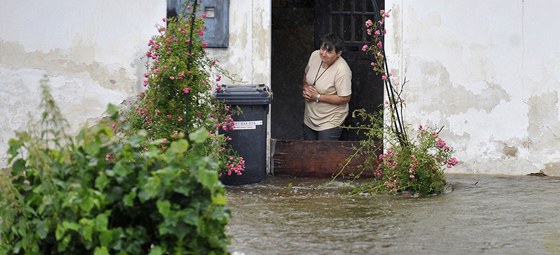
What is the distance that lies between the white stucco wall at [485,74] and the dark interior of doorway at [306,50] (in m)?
2.18

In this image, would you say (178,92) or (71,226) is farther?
(178,92)

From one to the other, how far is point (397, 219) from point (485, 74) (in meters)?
3.61

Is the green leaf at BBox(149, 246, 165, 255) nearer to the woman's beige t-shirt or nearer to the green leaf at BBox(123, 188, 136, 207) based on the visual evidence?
the green leaf at BBox(123, 188, 136, 207)

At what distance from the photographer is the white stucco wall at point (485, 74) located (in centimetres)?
1330

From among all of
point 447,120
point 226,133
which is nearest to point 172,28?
point 226,133

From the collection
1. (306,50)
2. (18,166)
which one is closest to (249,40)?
(306,50)

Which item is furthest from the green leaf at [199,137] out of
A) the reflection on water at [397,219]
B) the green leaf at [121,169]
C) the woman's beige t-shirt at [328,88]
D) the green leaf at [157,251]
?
the woman's beige t-shirt at [328,88]

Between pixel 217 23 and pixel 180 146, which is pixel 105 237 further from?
pixel 217 23

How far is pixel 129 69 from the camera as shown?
1351cm

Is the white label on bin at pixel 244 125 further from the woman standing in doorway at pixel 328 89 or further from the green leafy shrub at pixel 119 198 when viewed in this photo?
the green leafy shrub at pixel 119 198

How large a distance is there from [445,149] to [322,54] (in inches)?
85.8

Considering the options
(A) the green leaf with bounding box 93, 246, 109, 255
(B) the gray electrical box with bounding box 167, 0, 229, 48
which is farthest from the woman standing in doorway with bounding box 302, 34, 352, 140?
(A) the green leaf with bounding box 93, 246, 109, 255

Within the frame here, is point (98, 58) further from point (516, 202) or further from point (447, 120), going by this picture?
point (516, 202)

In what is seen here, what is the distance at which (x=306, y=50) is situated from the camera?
1728 cm
